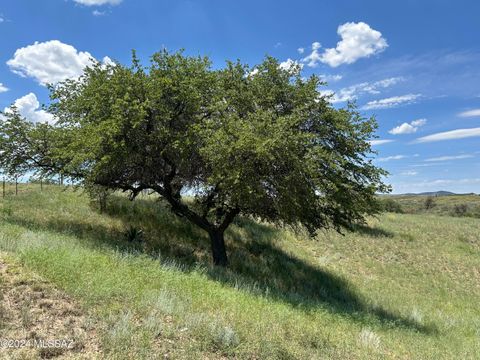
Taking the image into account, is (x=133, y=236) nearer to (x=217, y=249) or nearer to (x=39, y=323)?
(x=217, y=249)

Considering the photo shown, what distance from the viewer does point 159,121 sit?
1462cm

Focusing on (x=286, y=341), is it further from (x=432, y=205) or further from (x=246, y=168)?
(x=432, y=205)

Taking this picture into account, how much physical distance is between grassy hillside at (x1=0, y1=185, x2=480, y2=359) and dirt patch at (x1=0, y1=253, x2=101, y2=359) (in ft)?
0.60

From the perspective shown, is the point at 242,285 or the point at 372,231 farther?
the point at 372,231

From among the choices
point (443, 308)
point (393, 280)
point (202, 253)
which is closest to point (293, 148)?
point (202, 253)

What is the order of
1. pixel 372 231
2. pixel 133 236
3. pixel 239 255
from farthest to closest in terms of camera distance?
pixel 372 231 → pixel 239 255 → pixel 133 236

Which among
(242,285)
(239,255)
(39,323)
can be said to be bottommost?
(239,255)

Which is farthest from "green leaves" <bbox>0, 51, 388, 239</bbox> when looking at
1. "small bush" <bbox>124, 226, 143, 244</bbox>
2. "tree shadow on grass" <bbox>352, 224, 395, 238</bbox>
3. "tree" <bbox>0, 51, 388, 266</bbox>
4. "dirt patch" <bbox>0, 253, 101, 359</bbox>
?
"tree shadow on grass" <bbox>352, 224, 395, 238</bbox>

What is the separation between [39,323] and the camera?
18.9ft

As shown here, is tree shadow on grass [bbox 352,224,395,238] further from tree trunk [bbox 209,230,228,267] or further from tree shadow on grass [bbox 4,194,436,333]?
tree trunk [bbox 209,230,228,267]

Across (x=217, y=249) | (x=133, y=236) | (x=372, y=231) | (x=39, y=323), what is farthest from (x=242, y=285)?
(x=372, y=231)

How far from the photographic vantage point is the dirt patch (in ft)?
16.7

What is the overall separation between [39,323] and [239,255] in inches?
550

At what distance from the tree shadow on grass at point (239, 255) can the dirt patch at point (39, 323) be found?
577 centimetres
